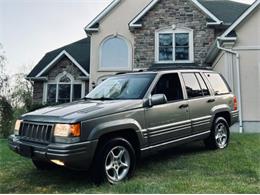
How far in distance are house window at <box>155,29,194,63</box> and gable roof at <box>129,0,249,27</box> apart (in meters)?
1.44

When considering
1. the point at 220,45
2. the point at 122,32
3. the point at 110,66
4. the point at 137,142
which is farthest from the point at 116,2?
the point at 137,142

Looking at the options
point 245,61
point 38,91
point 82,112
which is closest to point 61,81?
point 38,91

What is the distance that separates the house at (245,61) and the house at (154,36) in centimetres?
315

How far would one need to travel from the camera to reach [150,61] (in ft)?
50.0

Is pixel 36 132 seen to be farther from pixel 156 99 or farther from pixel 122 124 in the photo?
pixel 156 99

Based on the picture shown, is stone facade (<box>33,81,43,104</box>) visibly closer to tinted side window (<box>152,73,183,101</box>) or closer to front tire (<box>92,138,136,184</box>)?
tinted side window (<box>152,73,183,101</box>)

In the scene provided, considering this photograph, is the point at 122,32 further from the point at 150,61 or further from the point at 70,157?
the point at 70,157

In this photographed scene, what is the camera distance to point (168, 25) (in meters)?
15.3

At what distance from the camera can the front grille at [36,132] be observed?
3.94 m

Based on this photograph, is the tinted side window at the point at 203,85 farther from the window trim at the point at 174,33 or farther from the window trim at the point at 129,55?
the window trim at the point at 129,55

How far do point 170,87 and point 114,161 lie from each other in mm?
2134

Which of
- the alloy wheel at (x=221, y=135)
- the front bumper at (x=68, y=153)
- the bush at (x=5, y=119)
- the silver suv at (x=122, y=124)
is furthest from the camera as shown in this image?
the bush at (x=5, y=119)

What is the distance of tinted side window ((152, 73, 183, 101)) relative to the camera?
5216 mm

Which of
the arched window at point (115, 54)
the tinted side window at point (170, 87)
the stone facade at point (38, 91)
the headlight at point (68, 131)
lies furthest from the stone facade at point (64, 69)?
the headlight at point (68, 131)
